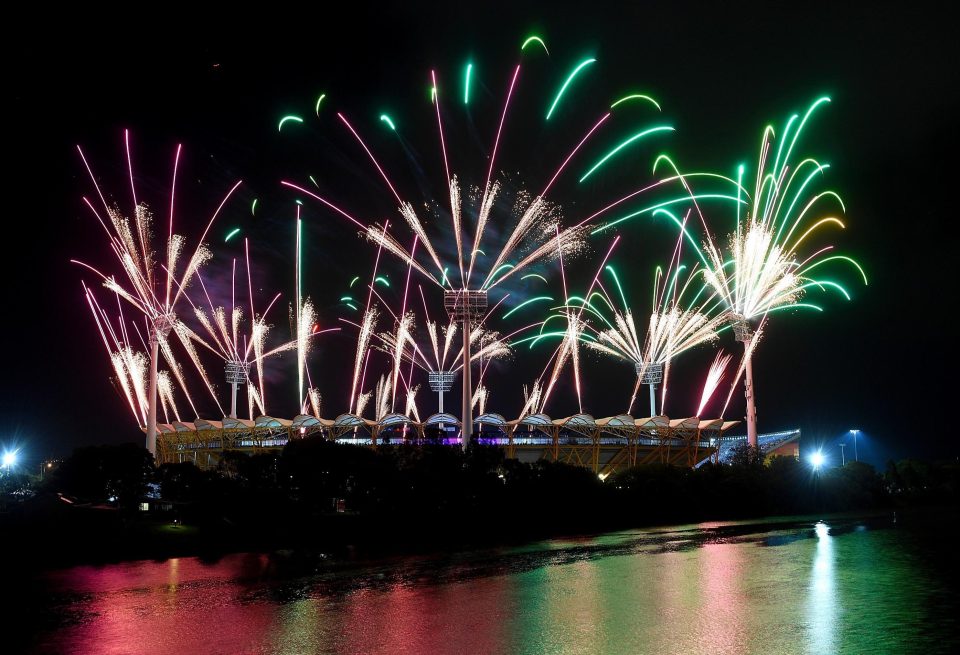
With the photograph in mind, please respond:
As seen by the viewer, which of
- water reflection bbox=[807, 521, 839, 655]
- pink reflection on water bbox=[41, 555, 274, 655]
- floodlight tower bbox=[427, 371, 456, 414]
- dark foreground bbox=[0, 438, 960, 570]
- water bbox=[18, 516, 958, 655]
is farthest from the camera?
floodlight tower bbox=[427, 371, 456, 414]

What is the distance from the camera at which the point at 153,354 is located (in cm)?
7038

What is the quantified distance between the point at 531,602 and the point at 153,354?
47897 mm

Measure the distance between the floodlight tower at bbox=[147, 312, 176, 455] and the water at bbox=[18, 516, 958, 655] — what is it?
23146 millimetres

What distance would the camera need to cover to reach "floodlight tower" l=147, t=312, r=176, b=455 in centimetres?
6500

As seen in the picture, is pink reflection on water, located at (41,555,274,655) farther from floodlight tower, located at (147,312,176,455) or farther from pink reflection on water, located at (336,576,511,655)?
floodlight tower, located at (147,312,176,455)

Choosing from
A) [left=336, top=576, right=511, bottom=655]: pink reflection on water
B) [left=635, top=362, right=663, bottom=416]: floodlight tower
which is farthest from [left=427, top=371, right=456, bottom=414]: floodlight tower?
[left=336, top=576, right=511, bottom=655]: pink reflection on water

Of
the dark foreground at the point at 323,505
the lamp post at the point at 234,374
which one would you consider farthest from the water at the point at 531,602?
the lamp post at the point at 234,374

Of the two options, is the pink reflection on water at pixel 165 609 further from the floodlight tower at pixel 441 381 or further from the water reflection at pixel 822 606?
the floodlight tower at pixel 441 381

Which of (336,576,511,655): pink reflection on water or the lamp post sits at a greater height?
the lamp post

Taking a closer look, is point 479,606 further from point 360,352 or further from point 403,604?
point 360,352

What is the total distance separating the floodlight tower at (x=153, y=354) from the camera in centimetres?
6500

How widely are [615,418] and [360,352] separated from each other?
2619 cm

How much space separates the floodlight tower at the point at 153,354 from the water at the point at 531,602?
2315cm

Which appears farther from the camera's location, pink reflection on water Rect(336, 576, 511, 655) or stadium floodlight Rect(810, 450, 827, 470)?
stadium floodlight Rect(810, 450, 827, 470)
